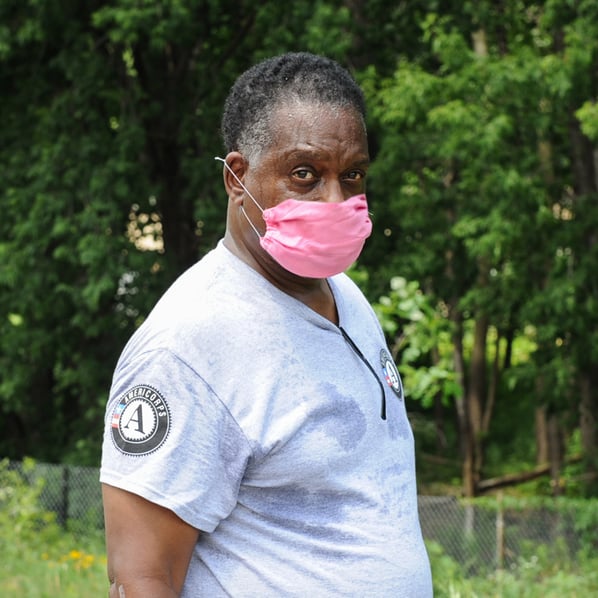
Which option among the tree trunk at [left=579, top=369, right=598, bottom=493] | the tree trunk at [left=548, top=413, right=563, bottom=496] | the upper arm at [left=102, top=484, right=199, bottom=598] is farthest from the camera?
the tree trunk at [left=548, top=413, right=563, bottom=496]

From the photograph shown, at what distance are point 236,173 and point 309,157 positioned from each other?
15 cm

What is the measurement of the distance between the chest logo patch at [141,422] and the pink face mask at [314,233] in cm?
34

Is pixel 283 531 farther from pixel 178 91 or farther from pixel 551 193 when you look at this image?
pixel 178 91

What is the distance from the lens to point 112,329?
535 inches

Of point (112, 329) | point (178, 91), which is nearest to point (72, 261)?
point (112, 329)

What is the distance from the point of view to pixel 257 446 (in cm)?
158

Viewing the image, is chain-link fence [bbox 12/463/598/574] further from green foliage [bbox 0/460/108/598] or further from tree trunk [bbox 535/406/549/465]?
tree trunk [bbox 535/406/549/465]

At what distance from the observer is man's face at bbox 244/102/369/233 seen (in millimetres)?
1691

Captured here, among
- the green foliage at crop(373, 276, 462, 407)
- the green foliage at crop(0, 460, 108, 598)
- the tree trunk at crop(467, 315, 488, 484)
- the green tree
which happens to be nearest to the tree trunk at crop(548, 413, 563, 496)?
the green tree

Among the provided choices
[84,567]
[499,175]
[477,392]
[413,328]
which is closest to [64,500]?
[413,328]

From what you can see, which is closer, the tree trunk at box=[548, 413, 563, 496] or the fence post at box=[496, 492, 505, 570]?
the fence post at box=[496, 492, 505, 570]

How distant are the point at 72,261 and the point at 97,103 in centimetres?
222

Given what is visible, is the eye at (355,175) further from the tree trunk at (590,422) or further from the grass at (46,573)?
the tree trunk at (590,422)

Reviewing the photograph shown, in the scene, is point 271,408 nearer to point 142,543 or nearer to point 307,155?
point 142,543
